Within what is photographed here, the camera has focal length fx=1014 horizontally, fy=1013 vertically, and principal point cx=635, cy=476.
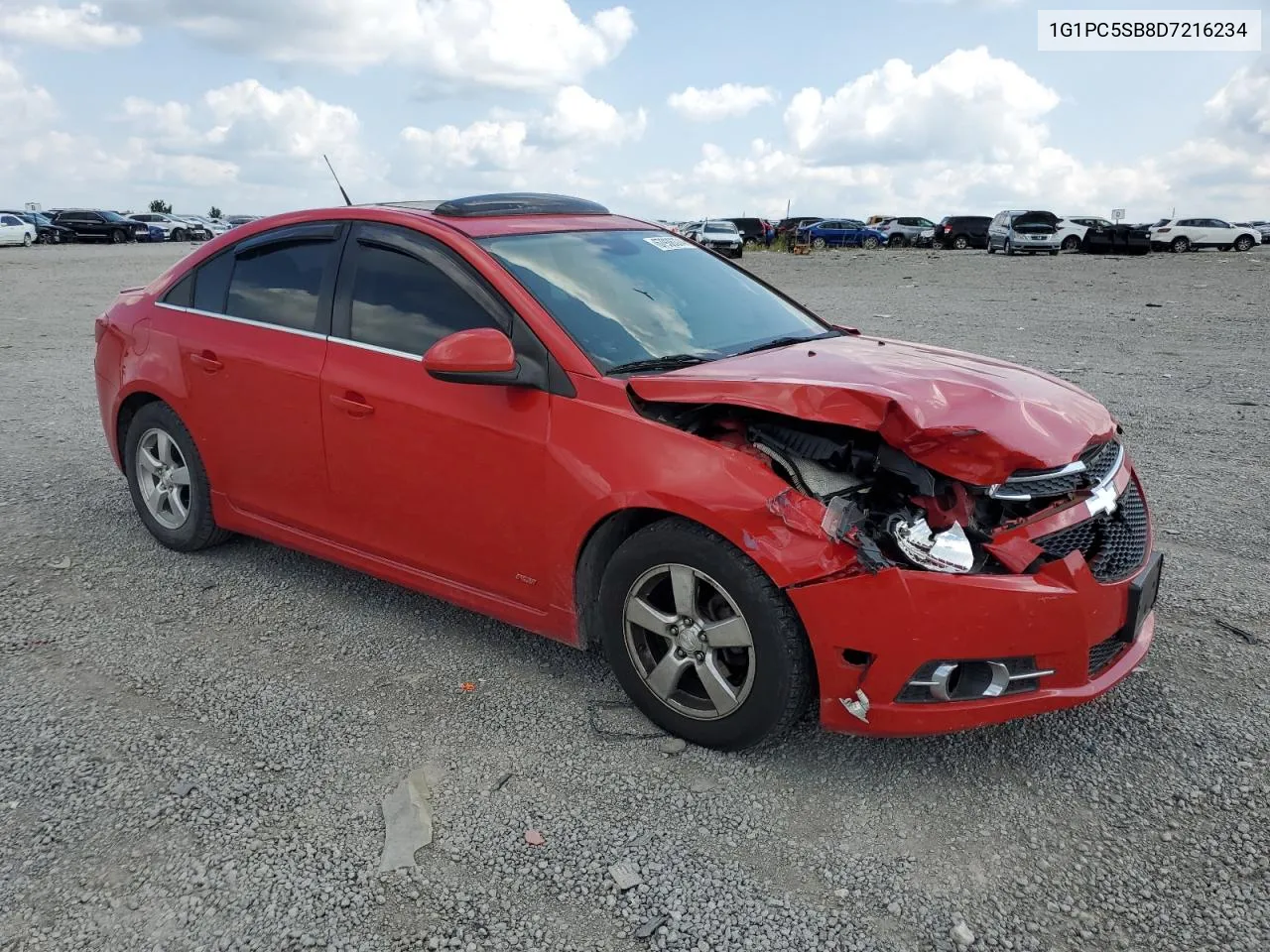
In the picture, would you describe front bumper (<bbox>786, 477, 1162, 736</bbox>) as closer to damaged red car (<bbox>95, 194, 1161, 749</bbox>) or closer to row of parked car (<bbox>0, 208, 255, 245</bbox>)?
damaged red car (<bbox>95, 194, 1161, 749</bbox>)

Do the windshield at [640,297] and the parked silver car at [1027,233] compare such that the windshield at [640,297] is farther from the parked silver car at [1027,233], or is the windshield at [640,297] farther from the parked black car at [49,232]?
the parked black car at [49,232]

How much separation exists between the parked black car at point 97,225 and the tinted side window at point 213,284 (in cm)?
4966

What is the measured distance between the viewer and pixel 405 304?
3.83 meters

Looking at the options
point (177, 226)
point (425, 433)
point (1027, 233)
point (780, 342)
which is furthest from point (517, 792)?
point (177, 226)

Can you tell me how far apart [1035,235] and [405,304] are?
33892mm

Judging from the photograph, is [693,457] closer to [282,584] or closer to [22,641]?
[282,584]

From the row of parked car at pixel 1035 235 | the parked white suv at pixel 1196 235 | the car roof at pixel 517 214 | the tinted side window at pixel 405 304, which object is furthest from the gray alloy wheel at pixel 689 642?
the parked white suv at pixel 1196 235

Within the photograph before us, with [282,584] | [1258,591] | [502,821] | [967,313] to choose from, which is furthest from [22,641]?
[967,313]

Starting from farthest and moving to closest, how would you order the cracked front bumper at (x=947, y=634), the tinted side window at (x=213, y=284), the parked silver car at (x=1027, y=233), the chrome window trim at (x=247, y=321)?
the parked silver car at (x=1027, y=233) < the tinted side window at (x=213, y=284) < the chrome window trim at (x=247, y=321) < the cracked front bumper at (x=947, y=634)

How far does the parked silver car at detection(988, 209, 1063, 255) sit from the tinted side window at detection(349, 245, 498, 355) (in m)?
33.2

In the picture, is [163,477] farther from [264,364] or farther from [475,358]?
[475,358]

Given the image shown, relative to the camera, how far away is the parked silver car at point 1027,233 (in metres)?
33.6

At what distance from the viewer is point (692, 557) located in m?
3.01

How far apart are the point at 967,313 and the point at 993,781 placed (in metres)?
12.8
